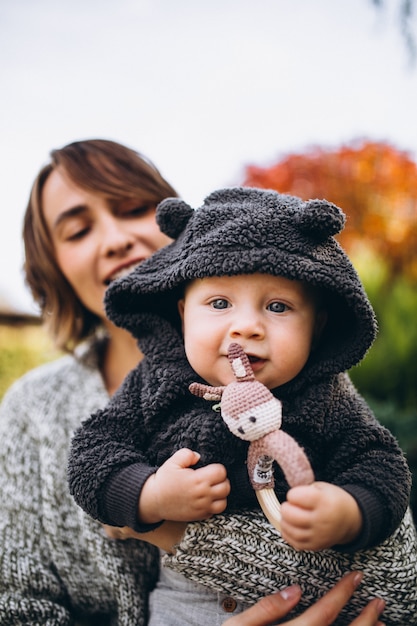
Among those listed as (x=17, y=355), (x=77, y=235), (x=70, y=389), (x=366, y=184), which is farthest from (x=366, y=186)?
(x=70, y=389)

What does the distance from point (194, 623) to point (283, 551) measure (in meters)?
0.40

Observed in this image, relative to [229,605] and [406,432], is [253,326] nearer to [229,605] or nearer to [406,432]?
[229,605]

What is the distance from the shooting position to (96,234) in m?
2.47

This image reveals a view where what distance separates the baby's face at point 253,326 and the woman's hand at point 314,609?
57 cm

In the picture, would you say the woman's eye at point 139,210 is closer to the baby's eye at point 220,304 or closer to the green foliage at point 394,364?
the baby's eye at point 220,304

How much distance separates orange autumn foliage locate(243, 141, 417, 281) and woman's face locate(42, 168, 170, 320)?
29.1 feet

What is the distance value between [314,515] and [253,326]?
446 mm

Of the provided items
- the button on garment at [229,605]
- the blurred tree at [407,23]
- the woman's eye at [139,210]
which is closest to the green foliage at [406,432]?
the button on garment at [229,605]

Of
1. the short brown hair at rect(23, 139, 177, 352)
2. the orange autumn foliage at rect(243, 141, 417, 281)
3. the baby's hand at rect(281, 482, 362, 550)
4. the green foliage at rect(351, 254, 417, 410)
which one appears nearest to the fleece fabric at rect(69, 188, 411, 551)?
the baby's hand at rect(281, 482, 362, 550)

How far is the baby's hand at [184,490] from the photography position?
1.31 m

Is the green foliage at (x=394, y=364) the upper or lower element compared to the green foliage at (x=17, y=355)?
upper

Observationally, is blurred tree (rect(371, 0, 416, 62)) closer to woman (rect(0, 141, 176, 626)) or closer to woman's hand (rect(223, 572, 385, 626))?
woman (rect(0, 141, 176, 626))

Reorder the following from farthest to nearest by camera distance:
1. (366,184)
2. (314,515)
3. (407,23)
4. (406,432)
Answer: (366,184)
(406,432)
(407,23)
(314,515)

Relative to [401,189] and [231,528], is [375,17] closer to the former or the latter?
[231,528]
